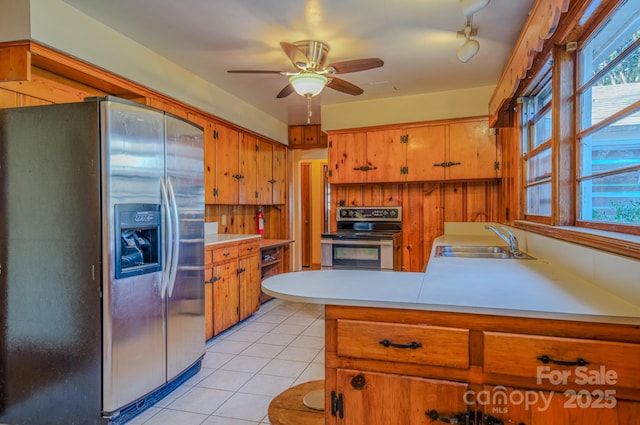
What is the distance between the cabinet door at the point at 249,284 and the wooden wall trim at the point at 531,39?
2.74m

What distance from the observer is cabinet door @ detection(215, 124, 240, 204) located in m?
3.92

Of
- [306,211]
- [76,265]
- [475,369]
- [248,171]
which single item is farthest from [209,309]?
[306,211]

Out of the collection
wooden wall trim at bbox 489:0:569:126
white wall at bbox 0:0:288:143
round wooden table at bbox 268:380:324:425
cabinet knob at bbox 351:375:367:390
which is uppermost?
white wall at bbox 0:0:288:143

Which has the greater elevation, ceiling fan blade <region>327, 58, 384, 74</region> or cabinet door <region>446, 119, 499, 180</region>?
ceiling fan blade <region>327, 58, 384, 74</region>

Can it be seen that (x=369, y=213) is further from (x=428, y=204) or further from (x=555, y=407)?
(x=555, y=407)

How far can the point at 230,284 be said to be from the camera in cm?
350

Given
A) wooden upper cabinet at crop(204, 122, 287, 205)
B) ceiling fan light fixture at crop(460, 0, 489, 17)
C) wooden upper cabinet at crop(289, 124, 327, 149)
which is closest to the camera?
ceiling fan light fixture at crop(460, 0, 489, 17)

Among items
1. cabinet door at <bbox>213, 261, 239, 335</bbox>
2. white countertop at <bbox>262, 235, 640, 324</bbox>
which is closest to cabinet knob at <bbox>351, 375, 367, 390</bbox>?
white countertop at <bbox>262, 235, 640, 324</bbox>

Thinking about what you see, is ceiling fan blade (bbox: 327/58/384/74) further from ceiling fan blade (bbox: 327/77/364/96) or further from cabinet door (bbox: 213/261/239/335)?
cabinet door (bbox: 213/261/239/335)

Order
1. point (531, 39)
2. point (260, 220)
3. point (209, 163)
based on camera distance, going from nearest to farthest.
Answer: point (531, 39)
point (209, 163)
point (260, 220)

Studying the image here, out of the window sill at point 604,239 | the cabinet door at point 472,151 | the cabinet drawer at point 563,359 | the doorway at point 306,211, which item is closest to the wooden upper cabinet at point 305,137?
the doorway at point 306,211

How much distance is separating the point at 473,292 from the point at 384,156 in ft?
9.89

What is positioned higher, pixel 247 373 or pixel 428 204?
pixel 428 204

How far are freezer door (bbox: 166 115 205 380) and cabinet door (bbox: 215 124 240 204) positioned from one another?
48.2 inches
